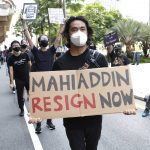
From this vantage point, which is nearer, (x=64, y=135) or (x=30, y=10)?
(x=64, y=135)

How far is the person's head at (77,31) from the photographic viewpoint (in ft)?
13.7

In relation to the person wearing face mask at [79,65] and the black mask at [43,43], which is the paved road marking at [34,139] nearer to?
the black mask at [43,43]

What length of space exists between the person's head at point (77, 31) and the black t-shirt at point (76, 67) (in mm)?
132

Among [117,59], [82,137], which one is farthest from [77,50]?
[117,59]

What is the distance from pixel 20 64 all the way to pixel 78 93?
582 centimetres

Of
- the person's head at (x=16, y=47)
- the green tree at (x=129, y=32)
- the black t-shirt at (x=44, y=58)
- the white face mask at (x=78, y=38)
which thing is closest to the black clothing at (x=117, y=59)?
the person's head at (x=16, y=47)

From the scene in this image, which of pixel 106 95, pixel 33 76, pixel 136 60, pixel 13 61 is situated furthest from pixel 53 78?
pixel 136 60

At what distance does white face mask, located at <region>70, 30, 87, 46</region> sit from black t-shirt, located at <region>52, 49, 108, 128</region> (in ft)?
0.45

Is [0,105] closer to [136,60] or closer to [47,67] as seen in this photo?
[47,67]

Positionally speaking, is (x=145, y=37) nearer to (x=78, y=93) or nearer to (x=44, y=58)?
(x=44, y=58)

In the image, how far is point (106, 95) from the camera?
432 cm

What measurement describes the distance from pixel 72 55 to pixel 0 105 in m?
9.00

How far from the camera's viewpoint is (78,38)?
4156 millimetres

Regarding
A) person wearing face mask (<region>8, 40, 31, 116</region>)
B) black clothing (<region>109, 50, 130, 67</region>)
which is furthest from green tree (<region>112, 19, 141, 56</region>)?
person wearing face mask (<region>8, 40, 31, 116</region>)
